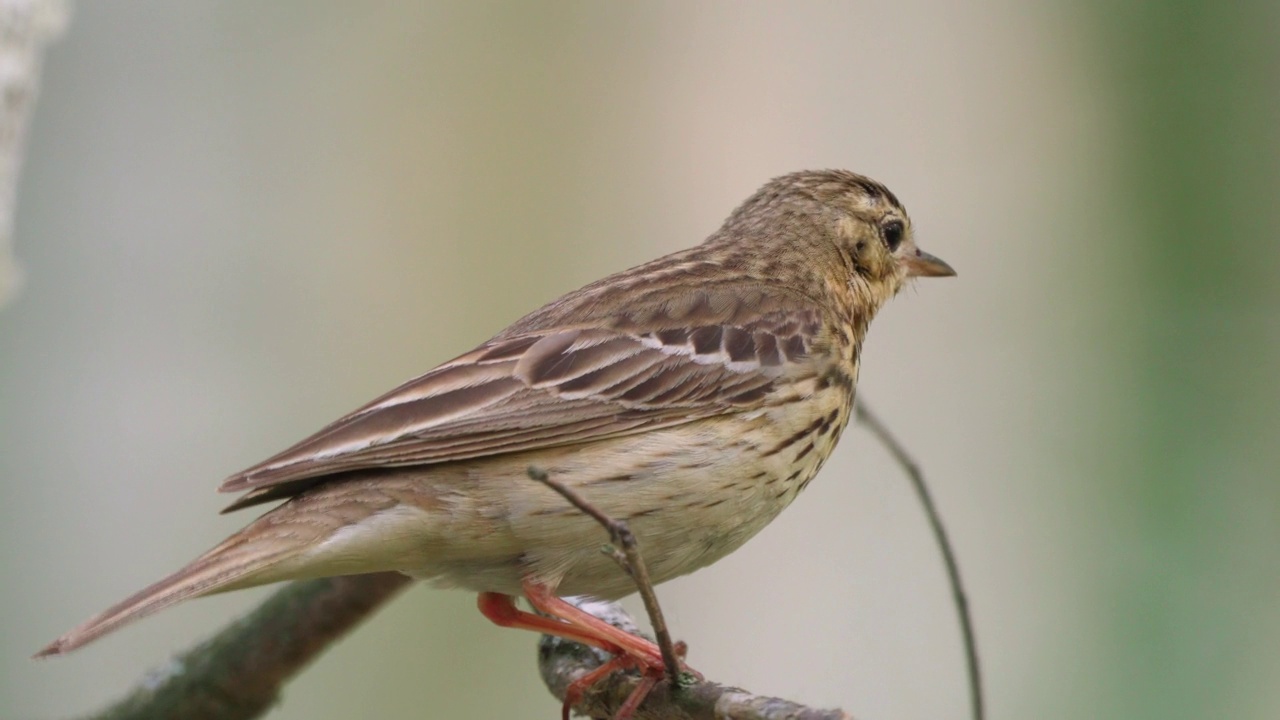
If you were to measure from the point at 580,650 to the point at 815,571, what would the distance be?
314 centimetres

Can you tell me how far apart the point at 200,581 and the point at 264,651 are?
1499 millimetres

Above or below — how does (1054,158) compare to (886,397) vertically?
above

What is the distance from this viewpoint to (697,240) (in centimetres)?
793

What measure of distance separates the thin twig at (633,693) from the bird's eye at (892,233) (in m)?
1.56

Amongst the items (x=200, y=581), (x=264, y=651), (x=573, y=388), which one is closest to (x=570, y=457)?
(x=573, y=388)

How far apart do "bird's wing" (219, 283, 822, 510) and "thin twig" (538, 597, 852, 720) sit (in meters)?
0.70

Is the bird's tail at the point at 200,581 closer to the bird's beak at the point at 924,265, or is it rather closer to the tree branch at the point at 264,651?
the tree branch at the point at 264,651

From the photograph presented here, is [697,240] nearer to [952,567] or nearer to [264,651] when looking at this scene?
[264,651]

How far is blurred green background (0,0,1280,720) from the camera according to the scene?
7520 mm

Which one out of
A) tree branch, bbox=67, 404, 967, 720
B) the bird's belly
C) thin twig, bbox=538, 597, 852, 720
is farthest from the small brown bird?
tree branch, bbox=67, 404, 967, 720

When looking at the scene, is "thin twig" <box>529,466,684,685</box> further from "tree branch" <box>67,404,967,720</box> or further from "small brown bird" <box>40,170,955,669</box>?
"tree branch" <box>67,404,967,720</box>

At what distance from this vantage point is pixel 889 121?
7.94 meters

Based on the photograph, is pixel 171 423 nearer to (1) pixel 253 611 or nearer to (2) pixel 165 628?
(2) pixel 165 628

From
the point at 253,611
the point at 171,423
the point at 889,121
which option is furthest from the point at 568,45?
the point at 253,611
